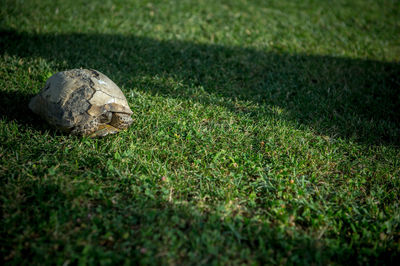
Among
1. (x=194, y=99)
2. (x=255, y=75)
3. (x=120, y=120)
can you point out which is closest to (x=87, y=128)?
(x=120, y=120)

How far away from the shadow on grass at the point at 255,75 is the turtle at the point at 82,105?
2.60 ft

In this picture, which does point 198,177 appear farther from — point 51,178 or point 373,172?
point 373,172

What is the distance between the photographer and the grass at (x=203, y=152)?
1863 mm

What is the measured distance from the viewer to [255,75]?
13.5 feet

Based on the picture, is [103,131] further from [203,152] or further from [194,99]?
[194,99]

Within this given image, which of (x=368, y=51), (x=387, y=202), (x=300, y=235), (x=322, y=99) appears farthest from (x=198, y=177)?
(x=368, y=51)

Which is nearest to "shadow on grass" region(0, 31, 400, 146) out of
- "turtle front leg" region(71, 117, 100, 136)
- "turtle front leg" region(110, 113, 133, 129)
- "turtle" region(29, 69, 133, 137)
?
"turtle" region(29, 69, 133, 137)

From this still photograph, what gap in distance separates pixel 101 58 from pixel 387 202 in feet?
14.3

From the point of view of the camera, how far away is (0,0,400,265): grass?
1.86 meters

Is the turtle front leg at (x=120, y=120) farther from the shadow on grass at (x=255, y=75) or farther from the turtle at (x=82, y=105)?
the shadow on grass at (x=255, y=75)

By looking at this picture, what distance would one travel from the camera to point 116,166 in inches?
93.7

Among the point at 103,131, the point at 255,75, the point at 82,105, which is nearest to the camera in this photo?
the point at 82,105

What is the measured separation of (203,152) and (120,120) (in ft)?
3.20

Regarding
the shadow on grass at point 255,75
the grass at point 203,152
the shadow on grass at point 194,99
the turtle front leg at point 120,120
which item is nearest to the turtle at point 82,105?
the turtle front leg at point 120,120
